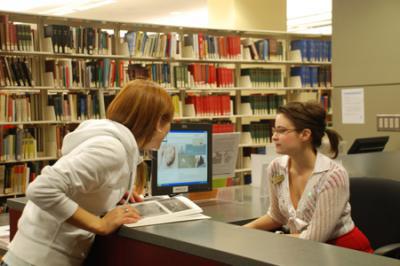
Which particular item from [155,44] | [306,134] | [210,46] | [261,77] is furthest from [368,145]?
[261,77]

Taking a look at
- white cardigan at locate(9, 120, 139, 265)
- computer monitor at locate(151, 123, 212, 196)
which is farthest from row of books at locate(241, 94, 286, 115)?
white cardigan at locate(9, 120, 139, 265)

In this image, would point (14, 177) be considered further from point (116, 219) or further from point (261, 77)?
point (116, 219)

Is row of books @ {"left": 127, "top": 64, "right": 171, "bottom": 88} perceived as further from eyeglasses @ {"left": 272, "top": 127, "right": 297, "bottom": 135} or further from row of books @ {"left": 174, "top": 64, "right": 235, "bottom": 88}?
eyeglasses @ {"left": 272, "top": 127, "right": 297, "bottom": 135}

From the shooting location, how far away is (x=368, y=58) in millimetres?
4781

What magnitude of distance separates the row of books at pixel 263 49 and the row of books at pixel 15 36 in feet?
9.31

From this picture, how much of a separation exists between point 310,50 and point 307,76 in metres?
0.37

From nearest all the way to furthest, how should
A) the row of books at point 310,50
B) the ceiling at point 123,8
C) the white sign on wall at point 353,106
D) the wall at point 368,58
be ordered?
the wall at point 368,58
the white sign on wall at point 353,106
the row of books at point 310,50
the ceiling at point 123,8

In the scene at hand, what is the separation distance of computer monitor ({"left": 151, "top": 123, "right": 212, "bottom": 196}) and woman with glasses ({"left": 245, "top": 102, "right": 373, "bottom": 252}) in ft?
1.95

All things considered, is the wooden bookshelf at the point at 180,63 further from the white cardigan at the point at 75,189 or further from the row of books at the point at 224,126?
the white cardigan at the point at 75,189

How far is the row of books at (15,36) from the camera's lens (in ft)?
18.8

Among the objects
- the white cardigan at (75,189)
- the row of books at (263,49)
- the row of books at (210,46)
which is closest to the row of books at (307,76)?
the row of books at (263,49)

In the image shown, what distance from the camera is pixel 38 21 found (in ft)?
19.8

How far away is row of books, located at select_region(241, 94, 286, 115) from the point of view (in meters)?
7.55

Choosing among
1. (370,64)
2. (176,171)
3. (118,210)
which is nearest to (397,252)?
(176,171)
